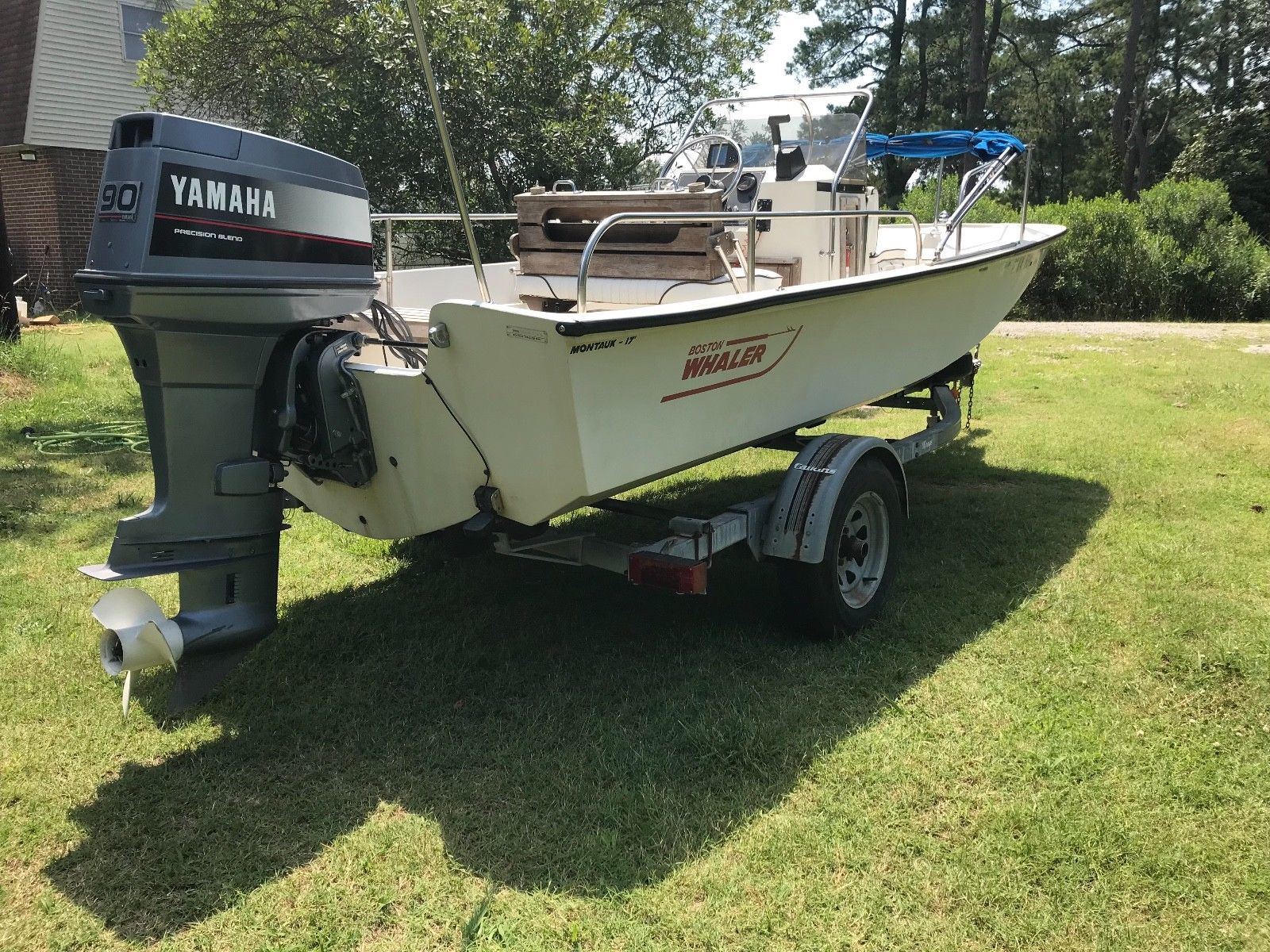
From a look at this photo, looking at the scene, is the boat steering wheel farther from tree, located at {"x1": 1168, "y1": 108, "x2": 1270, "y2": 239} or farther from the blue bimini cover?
tree, located at {"x1": 1168, "y1": 108, "x2": 1270, "y2": 239}

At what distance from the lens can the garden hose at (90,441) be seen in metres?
7.29

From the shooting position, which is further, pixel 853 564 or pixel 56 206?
pixel 56 206

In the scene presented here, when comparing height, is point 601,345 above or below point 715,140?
below

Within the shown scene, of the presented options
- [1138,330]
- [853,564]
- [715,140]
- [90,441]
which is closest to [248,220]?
[853,564]

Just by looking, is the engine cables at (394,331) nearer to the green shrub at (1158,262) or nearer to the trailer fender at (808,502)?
the trailer fender at (808,502)

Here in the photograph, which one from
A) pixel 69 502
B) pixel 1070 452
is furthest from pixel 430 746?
pixel 1070 452

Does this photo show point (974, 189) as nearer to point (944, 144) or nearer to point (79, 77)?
point (944, 144)

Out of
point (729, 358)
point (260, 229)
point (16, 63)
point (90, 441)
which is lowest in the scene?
point (90, 441)

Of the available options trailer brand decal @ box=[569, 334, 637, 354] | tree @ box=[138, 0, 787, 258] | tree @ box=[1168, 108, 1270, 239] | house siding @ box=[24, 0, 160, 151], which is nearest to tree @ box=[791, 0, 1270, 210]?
tree @ box=[1168, 108, 1270, 239]

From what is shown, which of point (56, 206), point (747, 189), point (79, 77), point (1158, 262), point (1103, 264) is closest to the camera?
point (747, 189)

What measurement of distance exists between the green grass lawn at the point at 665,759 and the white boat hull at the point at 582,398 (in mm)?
808

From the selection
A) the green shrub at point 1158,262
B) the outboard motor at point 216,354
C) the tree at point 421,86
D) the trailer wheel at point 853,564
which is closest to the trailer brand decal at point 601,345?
the outboard motor at point 216,354

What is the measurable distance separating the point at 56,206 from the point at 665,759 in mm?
17151

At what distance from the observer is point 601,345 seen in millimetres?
3012
